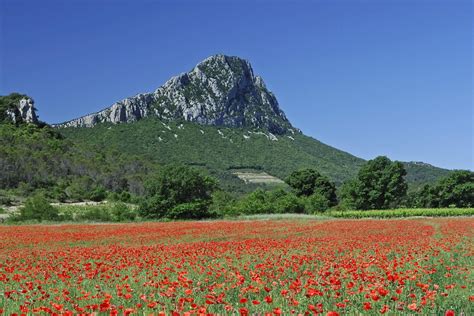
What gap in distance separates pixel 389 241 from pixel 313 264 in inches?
303

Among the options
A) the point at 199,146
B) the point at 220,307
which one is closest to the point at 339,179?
the point at 199,146

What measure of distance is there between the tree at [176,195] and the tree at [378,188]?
3785 centimetres

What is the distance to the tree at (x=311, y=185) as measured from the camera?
310ft

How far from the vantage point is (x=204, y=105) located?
179000 mm

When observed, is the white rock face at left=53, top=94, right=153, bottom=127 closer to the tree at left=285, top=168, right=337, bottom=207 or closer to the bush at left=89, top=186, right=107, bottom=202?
the bush at left=89, top=186, right=107, bottom=202

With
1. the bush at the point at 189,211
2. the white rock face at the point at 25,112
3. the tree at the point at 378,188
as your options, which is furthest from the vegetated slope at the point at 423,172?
the white rock face at the point at 25,112

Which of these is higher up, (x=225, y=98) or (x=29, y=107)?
(x=225, y=98)

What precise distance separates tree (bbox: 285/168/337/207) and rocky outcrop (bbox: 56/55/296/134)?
252ft

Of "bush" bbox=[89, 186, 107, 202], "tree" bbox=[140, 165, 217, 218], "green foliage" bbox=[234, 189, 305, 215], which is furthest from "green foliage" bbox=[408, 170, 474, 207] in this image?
"bush" bbox=[89, 186, 107, 202]

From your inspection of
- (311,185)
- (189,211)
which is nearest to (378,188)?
(311,185)

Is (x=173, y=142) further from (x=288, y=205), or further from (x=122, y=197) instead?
(x=288, y=205)

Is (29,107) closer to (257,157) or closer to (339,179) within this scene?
(257,157)

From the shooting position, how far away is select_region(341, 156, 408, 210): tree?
84562 mm

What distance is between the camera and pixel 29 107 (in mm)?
129625
